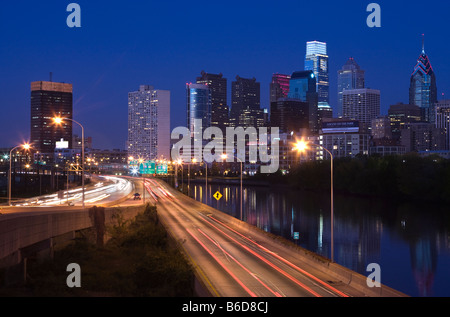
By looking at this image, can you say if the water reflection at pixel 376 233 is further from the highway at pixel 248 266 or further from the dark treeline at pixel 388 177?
the highway at pixel 248 266

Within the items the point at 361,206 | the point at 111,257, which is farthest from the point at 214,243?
the point at 361,206

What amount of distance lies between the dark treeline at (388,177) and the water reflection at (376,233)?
14.9 feet

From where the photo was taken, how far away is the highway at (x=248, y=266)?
2177cm

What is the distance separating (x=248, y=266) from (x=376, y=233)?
3683 cm

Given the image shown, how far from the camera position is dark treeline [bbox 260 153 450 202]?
3445 inches

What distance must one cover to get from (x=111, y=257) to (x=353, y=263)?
2207 centimetres

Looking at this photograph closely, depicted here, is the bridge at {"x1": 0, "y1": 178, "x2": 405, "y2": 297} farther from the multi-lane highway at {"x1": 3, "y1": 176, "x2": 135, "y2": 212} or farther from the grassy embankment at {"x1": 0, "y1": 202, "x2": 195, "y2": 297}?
the multi-lane highway at {"x1": 3, "y1": 176, "x2": 135, "y2": 212}

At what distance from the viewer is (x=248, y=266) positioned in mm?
27000

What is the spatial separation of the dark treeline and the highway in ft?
184
